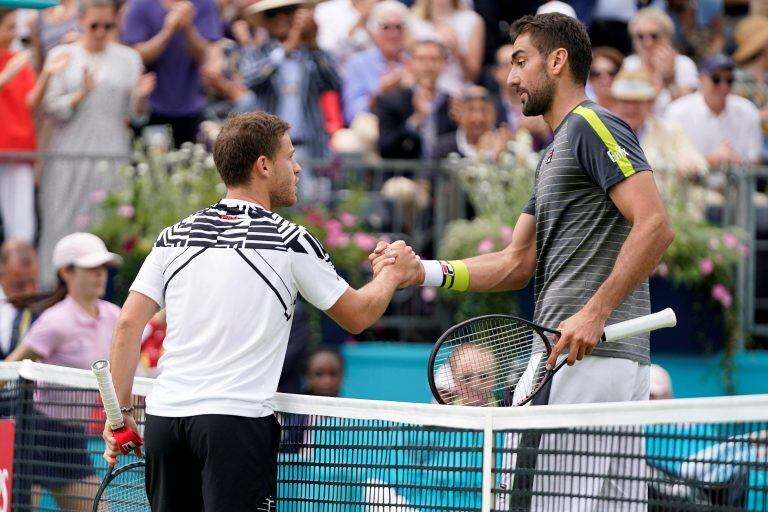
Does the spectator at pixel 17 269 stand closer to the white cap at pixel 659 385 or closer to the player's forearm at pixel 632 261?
the white cap at pixel 659 385

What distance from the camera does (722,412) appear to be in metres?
4.23

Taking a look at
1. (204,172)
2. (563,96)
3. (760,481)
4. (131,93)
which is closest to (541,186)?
(563,96)

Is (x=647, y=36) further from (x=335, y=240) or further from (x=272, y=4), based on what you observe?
(x=335, y=240)

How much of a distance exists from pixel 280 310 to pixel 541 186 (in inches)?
41.9

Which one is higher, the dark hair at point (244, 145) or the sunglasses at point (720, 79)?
the sunglasses at point (720, 79)

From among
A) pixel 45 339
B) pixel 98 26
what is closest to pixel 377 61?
pixel 98 26

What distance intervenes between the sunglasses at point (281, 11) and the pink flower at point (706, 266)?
3659 mm

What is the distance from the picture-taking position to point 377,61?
477 inches

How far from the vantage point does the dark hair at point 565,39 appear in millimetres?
5160

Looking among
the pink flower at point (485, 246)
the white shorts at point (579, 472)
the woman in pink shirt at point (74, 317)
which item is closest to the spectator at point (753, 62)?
the pink flower at point (485, 246)

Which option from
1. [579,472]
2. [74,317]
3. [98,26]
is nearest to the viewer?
[579,472]

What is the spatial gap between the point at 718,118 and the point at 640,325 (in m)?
6.79

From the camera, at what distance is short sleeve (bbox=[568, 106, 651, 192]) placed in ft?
15.9

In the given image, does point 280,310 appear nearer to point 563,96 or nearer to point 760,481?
point 563,96
